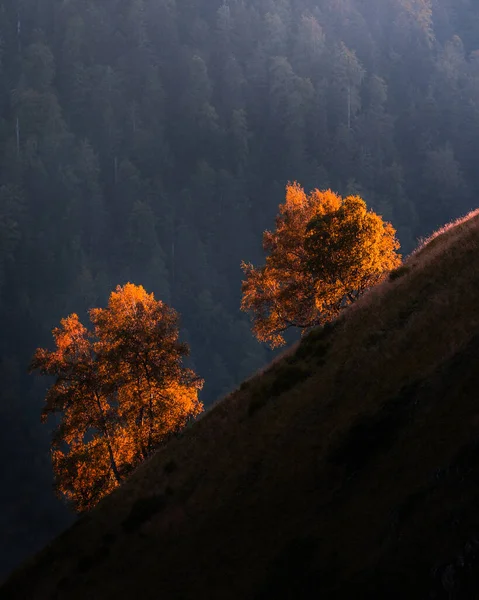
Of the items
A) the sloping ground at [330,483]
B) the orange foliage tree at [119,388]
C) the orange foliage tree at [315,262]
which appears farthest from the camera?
the orange foliage tree at [315,262]

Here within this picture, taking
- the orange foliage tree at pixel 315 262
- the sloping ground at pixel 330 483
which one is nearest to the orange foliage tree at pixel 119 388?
the orange foliage tree at pixel 315 262

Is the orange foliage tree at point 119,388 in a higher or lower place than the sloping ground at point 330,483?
higher

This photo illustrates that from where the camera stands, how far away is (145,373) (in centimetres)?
3662

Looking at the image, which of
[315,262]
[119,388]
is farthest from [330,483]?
[315,262]

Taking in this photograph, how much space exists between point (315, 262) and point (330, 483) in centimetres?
2304

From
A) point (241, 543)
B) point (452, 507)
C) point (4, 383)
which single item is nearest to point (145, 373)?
point (241, 543)

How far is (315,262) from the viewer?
126 feet

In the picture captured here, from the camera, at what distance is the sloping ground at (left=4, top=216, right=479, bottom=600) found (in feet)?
40.4

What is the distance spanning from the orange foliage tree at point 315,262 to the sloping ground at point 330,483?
9.24 meters

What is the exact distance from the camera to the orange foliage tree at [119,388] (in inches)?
1432

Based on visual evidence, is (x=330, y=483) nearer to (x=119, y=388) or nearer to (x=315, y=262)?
(x=119, y=388)

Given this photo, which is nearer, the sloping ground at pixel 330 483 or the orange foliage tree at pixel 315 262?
the sloping ground at pixel 330 483

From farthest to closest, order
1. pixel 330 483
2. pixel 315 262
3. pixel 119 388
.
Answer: pixel 315 262 → pixel 119 388 → pixel 330 483

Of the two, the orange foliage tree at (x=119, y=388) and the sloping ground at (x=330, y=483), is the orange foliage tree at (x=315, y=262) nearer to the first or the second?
the orange foliage tree at (x=119, y=388)
